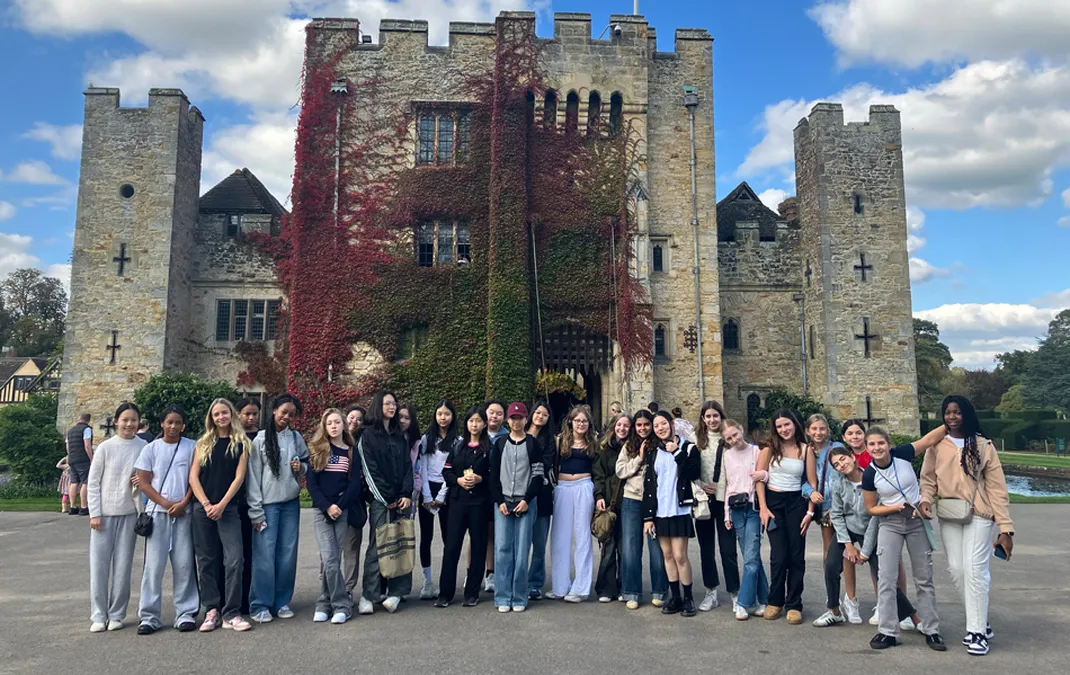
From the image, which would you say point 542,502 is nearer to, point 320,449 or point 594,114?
point 320,449

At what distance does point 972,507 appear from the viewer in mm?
5703

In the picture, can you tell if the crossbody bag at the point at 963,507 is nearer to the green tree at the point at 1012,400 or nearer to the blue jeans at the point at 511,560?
the blue jeans at the point at 511,560

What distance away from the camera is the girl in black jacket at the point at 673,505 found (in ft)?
21.6

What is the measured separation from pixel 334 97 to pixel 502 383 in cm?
1009

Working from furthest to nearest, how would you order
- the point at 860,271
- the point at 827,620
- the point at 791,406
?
the point at 860,271
the point at 791,406
the point at 827,620

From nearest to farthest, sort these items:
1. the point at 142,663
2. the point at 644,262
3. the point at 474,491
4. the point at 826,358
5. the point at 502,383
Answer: the point at 142,663
the point at 474,491
the point at 502,383
the point at 644,262
the point at 826,358

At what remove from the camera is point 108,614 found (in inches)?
243

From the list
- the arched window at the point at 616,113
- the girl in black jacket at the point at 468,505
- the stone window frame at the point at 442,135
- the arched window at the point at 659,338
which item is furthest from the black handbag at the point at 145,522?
the arched window at the point at 616,113

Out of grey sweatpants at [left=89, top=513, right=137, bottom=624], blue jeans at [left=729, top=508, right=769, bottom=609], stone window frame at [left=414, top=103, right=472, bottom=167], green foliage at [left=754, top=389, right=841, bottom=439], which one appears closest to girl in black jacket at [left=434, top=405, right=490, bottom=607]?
blue jeans at [left=729, top=508, right=769, bottom=609]

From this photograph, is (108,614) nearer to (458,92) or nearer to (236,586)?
(236,586)

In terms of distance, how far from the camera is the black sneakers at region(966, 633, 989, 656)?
18.0ft

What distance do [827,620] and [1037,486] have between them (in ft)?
62.9

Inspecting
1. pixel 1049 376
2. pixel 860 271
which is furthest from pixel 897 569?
pixel 1049 376

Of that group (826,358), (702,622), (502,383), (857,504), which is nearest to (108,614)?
(702,622)
